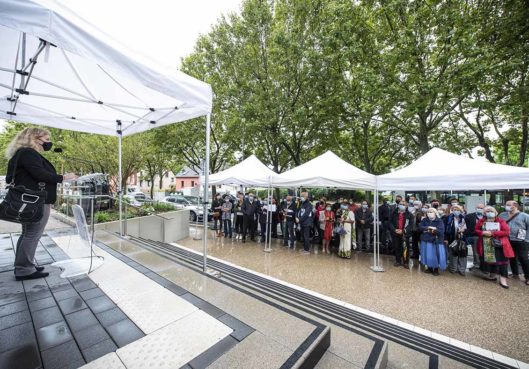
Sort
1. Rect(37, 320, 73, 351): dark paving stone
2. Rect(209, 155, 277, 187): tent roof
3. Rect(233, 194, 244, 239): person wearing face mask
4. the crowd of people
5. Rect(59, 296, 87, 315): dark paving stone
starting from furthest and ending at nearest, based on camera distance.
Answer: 1. Rect(233, 194, 244, 239): person wearing face mask
2. Rect(209, 155, 277, 187): tent roof
3. the crowd of people
4. Rect(59, 296, 87, 315): dark paving stone
5. Rect(37, 320, 73, 351): dark paving stone

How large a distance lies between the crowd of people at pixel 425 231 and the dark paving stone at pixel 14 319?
7.15m

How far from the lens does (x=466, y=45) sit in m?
8.75

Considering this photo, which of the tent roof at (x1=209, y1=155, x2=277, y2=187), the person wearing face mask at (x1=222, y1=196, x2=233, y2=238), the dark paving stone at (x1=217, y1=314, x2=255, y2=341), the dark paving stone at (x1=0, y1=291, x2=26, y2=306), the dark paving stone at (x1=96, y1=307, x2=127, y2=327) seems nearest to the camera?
the dark paving stone at (x1=217, y1=314, x2=255, y2=341)

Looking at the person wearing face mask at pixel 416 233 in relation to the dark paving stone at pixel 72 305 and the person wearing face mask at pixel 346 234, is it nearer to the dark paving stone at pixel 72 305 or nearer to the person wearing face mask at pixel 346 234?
the person wearing face mask at pixel 346 234

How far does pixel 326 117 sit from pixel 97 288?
40.9 ft

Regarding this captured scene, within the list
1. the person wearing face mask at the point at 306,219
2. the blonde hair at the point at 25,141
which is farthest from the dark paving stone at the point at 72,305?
the person wearing face mask at the point at 306,219

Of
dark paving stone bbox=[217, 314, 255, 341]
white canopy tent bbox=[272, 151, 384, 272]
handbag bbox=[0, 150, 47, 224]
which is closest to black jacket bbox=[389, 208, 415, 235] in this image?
white canopy tent bbox=[272, 151, 384, 272]

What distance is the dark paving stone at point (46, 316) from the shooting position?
2.20 metres

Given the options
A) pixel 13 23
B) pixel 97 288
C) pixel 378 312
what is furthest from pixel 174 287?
pixel 378 312

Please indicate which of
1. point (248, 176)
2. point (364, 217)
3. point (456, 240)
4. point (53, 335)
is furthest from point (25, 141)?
point (456, 240)

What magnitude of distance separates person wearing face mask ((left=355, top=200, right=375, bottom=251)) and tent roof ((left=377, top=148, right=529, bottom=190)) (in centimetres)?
175

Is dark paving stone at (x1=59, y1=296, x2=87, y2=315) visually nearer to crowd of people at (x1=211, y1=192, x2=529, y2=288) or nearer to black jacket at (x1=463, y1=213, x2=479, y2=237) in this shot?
crowd of people at (x1=211, y1=192, x2=529, y2=288)

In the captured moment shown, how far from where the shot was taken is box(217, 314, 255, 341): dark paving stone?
82.9 inches

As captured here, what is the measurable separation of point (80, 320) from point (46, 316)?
38cm
